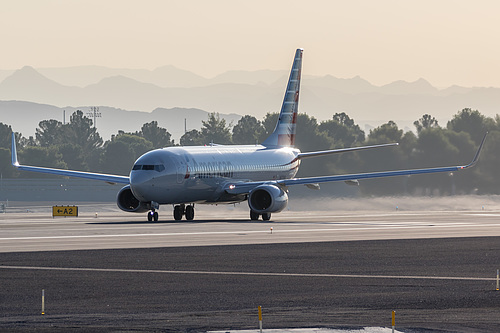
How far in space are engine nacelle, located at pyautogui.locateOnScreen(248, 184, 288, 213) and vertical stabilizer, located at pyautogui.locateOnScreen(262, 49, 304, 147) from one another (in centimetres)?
1219

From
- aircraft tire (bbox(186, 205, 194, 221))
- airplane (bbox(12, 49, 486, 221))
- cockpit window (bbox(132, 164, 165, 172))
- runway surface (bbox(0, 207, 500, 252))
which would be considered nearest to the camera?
runway surface (bbox(0, 207, 500, 252))

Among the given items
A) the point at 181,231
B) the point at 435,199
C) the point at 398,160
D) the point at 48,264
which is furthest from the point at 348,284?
the point at 398,160

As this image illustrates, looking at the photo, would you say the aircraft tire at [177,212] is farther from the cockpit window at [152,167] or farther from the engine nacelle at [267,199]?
the cockpit window at [152,167]

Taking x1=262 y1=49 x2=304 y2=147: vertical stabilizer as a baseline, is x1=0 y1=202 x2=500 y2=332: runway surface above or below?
below

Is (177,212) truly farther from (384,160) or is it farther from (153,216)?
(384,160)

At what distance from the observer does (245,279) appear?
2991 cm

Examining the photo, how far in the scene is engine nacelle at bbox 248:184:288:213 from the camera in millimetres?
63781

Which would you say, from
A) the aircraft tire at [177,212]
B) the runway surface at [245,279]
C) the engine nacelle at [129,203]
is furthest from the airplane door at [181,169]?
the runway surface at [245,279]

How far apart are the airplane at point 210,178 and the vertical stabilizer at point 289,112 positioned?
162 cm

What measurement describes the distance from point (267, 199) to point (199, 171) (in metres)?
4.74

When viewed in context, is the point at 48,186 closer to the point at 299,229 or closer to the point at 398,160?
the point at 398,160

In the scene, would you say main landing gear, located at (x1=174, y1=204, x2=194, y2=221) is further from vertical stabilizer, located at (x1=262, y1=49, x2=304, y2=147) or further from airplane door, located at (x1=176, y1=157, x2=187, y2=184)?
vertical stabilizer, located at (x1=262, y1=49, x2=304, y2=147)

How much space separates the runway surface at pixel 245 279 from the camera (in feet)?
70.9

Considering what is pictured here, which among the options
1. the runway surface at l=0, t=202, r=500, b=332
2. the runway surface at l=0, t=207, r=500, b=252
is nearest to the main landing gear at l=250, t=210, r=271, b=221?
the runway surface at l=0, t=207, r=500, b=252
